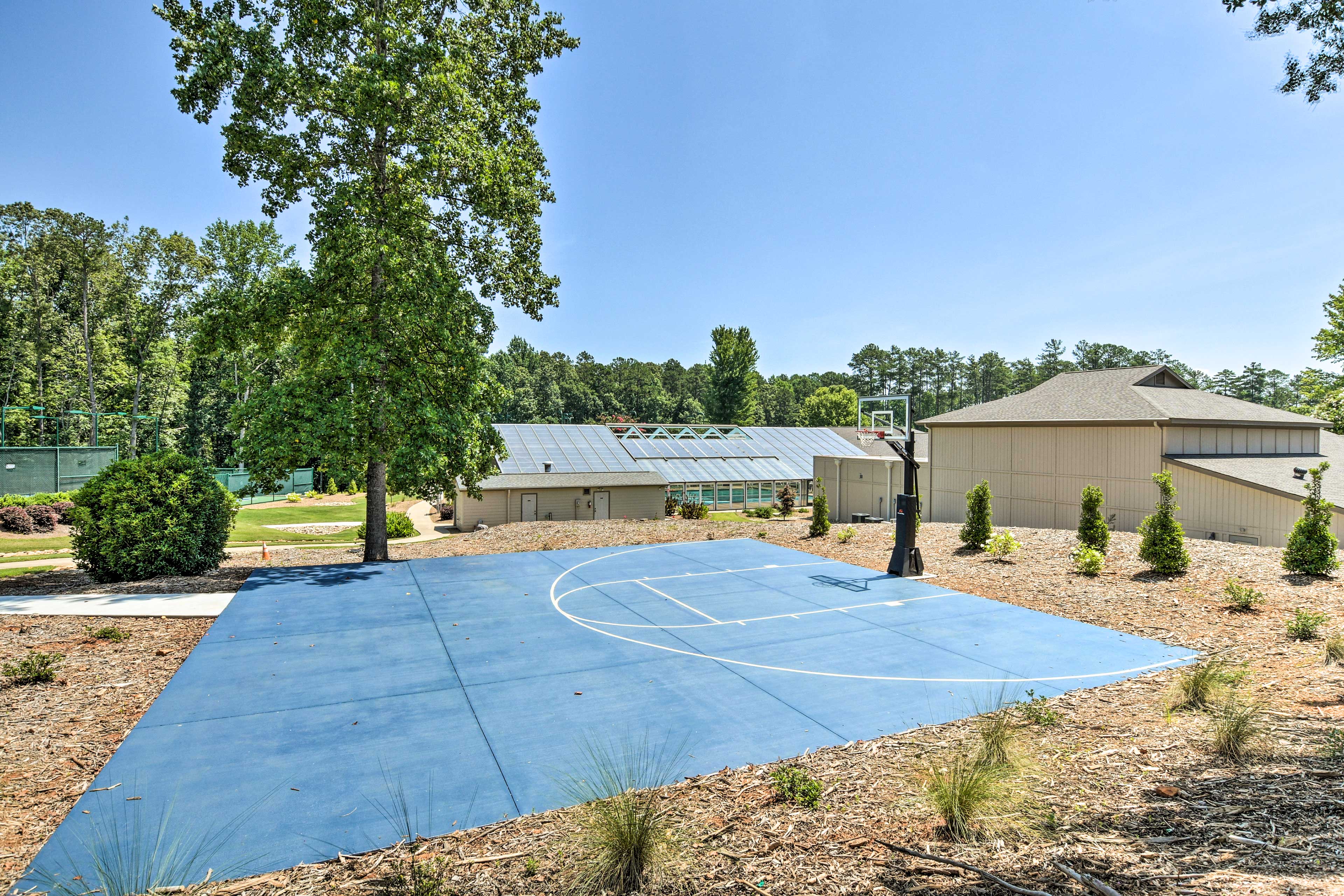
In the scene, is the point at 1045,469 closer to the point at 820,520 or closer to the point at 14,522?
the point at 820,520

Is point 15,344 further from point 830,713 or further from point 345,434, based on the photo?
point 830,713

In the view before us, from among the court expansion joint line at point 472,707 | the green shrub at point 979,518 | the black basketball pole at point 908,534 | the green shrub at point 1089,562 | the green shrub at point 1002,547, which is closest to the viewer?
the court expansion joint line at point 472,707

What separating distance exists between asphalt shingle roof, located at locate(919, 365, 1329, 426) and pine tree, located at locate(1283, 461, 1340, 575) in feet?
34.4

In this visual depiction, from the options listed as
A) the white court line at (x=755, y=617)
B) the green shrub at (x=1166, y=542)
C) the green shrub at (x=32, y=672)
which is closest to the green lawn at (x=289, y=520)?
the green shrub at (x=32, y=672)

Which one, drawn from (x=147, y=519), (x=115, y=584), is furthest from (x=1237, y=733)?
(x=115, y=584)

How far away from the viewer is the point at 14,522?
939 inches

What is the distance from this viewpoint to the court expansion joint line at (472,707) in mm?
6004

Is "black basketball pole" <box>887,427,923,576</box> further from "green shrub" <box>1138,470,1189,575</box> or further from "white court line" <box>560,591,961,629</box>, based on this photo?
"green shrub" <box>1138,470,1189,575</box>

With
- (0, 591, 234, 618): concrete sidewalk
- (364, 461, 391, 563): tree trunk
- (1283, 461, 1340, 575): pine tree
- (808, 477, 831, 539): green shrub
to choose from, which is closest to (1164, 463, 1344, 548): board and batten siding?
(1283, 461, 1340, 575): pine tree

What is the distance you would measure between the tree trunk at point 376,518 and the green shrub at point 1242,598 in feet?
61.6

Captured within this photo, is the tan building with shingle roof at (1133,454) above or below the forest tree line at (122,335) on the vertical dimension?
below

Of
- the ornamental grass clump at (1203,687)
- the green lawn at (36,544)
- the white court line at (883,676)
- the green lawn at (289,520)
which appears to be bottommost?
the green lawn at (289,520)

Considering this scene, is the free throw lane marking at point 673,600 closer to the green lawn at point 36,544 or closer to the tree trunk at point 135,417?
the green lawn at point 36,544

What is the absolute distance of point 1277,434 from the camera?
26.8m
